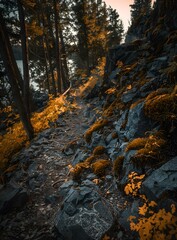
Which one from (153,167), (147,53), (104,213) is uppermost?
(147,53)

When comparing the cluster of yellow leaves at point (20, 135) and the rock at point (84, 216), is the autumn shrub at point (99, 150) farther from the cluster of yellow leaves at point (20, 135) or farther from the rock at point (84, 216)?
the cluster of yellow leaves at point (20, 135)

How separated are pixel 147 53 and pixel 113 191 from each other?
24.4 feet

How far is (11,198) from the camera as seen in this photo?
4.89 metres

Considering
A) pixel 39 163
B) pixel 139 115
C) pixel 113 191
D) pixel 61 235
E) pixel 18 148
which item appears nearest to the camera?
pixel 61 235

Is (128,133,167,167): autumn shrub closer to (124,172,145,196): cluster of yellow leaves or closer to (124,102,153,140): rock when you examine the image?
(124,172,145,196): cluster of yellow leaves

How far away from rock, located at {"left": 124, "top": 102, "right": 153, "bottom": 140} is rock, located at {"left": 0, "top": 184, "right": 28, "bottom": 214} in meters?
3.43

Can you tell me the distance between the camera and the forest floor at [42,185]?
421cm

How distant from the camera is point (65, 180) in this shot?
5.67 metres

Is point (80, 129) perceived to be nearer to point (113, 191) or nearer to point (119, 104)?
point (119, 104)

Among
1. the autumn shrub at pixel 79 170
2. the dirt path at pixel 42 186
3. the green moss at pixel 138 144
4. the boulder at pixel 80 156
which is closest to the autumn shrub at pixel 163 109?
the green moss at pixel 138 144

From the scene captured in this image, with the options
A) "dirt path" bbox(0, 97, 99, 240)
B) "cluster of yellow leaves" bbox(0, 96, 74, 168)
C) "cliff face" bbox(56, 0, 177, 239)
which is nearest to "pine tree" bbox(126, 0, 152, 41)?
"cliff face" bbox(56, 0, 177, 239)

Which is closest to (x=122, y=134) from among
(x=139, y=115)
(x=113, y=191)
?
(x=139, y=115)

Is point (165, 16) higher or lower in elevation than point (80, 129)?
higher

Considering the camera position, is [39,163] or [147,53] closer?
[39,163]
